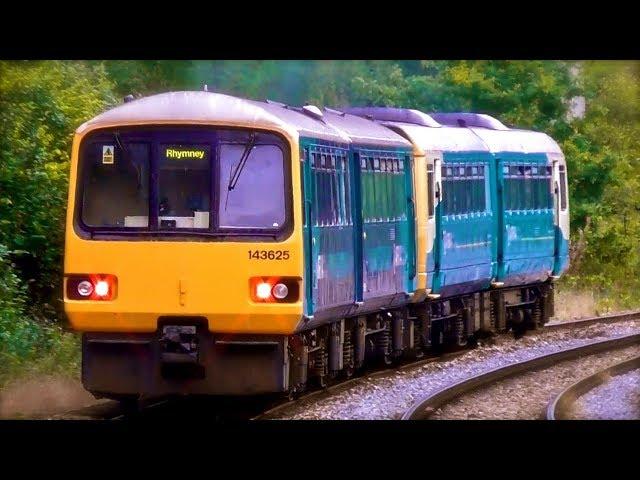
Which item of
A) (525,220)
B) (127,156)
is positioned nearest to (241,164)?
(127,156)

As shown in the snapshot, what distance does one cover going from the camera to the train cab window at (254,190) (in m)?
13.0

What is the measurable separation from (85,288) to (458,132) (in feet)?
26.5

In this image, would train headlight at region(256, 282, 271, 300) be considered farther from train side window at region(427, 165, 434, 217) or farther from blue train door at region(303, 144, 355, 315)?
train side window at region(427, 165, 434, 217)

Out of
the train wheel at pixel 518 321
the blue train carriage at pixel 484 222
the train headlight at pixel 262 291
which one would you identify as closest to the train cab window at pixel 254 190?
the train headlight at pixel 262 291

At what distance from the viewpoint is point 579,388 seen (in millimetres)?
15820

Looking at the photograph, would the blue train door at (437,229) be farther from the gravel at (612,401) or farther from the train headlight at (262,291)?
the train headlight at (262,291)

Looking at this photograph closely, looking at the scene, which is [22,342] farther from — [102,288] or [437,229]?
[437,229]

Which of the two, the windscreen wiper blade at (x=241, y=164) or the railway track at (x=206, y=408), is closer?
the windscreen wiper blade at (x=241, y=164)

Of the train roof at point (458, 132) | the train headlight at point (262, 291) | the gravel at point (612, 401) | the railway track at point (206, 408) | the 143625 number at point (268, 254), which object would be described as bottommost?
the gravel at point (612, 401)
